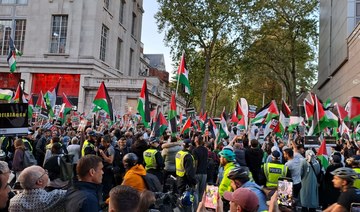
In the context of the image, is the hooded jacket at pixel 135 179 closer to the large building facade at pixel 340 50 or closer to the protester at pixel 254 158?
the protester at pixel 254 158

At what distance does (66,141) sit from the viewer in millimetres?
13008

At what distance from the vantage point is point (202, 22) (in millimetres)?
37094

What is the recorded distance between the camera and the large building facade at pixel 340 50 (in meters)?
31.4

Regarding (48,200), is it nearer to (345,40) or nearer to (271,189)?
(271,189)

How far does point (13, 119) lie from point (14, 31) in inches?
1377

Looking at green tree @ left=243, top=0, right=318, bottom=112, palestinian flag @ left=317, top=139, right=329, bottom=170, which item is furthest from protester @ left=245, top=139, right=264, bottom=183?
green tree @ left=243, top=0, right=318, bottom=112

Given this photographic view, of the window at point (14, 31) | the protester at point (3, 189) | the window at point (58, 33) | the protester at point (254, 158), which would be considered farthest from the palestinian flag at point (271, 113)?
the window at point (14, 31)

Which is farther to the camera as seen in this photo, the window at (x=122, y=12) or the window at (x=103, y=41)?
the window at (x=122, y=12)

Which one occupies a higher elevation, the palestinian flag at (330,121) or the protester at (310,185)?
the palestinian flag at (330,121)

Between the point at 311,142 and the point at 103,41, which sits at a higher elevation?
the point at 103,41

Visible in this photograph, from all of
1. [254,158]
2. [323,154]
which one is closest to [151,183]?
[254,158]

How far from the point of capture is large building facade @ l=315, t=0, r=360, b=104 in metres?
31.4

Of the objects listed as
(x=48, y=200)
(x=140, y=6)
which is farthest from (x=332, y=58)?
(x=48, y=200)

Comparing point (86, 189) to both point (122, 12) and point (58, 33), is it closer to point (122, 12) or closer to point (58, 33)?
point (58, 33)
